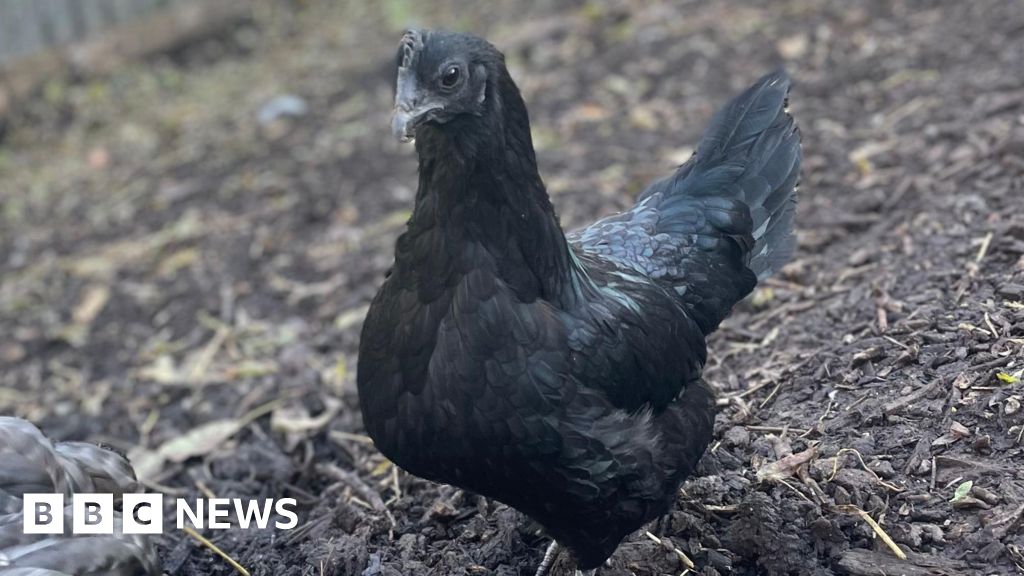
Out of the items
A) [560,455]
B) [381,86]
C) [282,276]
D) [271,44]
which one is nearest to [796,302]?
[560,455]

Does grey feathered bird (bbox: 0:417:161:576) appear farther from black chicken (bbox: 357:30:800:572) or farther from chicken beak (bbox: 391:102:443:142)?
chicken beak (bbox: 391:102:443:142)

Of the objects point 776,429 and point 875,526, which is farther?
point 776,429

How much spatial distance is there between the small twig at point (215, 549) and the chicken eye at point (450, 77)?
6.50 ft

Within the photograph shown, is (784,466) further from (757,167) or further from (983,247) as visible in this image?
(983,247)

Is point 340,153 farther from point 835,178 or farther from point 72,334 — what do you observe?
point 835,178

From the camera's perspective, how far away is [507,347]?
311 centimetres

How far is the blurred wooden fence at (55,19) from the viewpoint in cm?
945

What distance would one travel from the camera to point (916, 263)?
4809mm

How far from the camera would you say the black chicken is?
3.06 metres

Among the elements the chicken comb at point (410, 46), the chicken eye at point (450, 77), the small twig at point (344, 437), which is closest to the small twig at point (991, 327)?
the chicken eye at point (450, 77)

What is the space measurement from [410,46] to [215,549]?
2.12 m

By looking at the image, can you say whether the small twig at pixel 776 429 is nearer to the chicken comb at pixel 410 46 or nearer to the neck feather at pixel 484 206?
the neck feather at pixel 484 206

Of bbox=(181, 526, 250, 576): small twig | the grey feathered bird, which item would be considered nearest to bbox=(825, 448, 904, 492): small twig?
bbox=(181, 526, 250, 576): small twig

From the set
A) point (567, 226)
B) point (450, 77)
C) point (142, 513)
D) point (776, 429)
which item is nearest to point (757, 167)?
point (776, 429)
